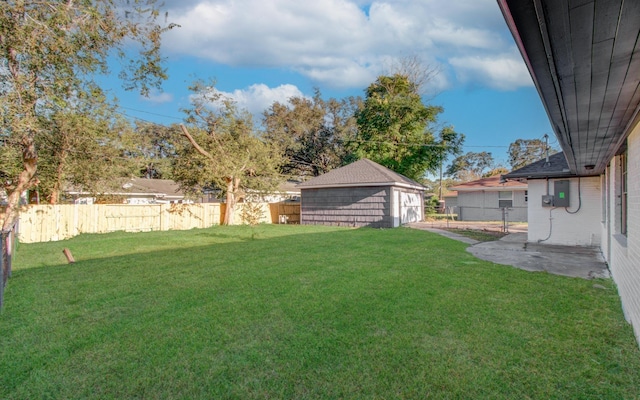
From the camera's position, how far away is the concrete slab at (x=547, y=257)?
572 cm

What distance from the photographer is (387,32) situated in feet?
37.8

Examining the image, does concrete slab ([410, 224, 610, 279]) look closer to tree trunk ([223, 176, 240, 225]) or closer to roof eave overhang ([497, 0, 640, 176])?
roof eave overhang ([497, 0, 640, 176])

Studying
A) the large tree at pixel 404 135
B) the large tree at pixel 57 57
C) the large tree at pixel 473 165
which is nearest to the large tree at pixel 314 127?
the large tree at pixel 404 135

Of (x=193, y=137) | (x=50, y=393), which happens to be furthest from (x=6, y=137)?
(x=50, y=393)

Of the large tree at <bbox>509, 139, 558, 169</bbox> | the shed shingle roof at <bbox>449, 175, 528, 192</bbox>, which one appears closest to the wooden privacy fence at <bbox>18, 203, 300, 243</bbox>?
the shed shingle roof at <bbox>449, 175, 528, 192</bbox>

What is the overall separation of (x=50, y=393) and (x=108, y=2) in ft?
31.9

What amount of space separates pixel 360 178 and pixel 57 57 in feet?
37.1

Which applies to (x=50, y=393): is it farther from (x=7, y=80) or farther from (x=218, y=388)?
(x=7, y=80)

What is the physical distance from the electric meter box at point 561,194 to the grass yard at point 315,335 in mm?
4371

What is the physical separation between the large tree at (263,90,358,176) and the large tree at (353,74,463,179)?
553 centimetres

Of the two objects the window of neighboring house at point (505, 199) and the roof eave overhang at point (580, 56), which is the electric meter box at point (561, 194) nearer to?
the roof eave overhang at point (580, 56)

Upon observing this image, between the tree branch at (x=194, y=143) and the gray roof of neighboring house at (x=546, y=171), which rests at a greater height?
the tree branch at (x=194, y=143)

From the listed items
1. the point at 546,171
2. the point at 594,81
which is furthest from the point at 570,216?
the point at 594,81

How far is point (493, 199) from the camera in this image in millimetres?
19625
